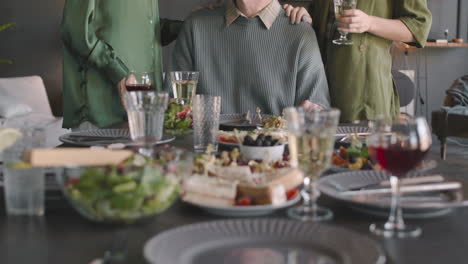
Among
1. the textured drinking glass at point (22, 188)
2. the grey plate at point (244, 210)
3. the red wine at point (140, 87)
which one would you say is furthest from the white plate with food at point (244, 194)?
the red wine at point (140, 87)

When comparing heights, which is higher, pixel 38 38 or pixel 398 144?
pixel 38 38

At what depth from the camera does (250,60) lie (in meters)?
2.73

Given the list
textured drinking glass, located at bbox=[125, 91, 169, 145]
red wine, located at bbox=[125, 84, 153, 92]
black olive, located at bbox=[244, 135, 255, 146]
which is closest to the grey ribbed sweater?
red wine, located at bbox=[125, 84, 153, 92]

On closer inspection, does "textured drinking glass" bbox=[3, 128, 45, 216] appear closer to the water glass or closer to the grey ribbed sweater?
the water glass

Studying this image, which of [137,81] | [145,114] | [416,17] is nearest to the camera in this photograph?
[145,114]

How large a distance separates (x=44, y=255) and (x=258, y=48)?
6.73 feet

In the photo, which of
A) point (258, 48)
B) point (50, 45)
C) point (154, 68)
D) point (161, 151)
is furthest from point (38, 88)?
point (161, 151)

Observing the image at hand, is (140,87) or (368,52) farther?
(368,52)

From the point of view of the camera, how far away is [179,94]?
2223mm

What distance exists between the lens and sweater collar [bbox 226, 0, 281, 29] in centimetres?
271

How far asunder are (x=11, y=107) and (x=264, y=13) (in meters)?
3.38

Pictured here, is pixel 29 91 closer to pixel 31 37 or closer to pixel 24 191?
pixel 31 37

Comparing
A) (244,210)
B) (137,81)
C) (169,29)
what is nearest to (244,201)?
(244,210)

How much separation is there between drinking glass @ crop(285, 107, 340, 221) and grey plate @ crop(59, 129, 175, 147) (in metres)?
0.71
